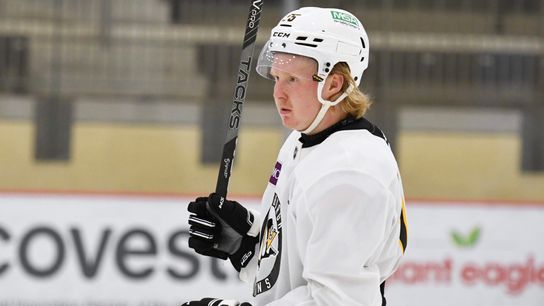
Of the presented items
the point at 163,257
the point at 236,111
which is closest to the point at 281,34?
the point at 236,111

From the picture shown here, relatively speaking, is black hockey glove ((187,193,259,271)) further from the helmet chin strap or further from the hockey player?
the helmet chin strap

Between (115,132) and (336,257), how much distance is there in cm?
365

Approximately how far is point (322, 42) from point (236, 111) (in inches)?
13.8

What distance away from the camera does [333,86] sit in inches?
70.7

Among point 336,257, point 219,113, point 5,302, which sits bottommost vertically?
point 5,302

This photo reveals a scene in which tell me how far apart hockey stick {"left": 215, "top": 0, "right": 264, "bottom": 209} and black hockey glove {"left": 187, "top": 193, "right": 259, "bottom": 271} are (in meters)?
0.02

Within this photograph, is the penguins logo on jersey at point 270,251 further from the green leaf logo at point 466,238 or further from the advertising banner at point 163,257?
the green leaf logo at point 466,238

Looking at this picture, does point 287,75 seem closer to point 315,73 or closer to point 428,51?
point 315,73

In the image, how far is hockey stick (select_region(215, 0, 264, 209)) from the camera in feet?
6.76

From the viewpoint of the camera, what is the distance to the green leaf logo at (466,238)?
4680 millimetres

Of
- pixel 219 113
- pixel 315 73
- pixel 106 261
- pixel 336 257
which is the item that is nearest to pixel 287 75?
pixel 315 73

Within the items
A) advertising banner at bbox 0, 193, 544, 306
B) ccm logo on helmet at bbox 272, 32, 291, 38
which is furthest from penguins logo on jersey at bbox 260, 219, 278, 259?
advertising banner at bbox 0, 193, 544, 306

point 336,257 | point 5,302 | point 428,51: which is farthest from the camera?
point 428,51

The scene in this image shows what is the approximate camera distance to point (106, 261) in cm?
454
